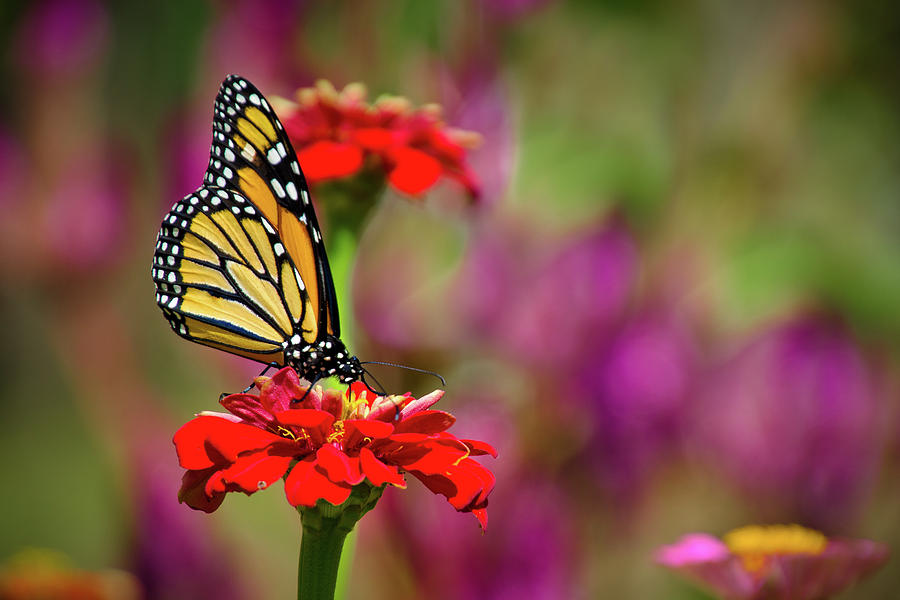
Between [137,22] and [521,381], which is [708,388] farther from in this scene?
[137,22]

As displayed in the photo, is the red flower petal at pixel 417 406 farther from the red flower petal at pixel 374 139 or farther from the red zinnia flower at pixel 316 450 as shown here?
the red flower petal at pixel 374 139

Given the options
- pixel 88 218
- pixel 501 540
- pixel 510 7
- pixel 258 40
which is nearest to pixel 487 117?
pixel 510 7

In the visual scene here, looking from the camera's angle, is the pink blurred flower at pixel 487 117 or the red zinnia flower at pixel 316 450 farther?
the pink blurred flower at pixel 487 117

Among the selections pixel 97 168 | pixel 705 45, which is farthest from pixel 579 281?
pixel 97 168

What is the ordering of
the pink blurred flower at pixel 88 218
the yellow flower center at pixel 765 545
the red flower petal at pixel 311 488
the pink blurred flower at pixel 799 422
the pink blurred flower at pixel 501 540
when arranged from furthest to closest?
the pink blurred flower at pixel 88 218 → the pink blurred flower at pixel 799 422 → the pink blurred flower at pixel 501 540 → the yellow flower center at pixel 765 545 → the red flower petal at pixel 311 488

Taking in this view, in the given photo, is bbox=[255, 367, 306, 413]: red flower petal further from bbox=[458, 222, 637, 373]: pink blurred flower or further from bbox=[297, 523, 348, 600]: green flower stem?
bbox=[458, 222, 637, 373]: pink blurred flower

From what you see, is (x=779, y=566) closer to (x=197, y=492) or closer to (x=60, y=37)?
(x=197, y=492)

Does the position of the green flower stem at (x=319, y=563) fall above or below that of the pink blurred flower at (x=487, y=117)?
below

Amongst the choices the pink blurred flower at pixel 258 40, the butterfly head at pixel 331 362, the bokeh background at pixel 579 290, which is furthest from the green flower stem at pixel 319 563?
the pink blurred flower at pixel 258 40
